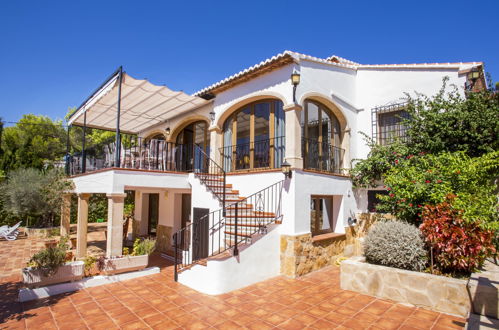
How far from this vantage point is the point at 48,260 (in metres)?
6.42

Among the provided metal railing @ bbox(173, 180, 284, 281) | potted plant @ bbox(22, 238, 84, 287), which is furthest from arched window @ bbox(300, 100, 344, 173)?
potted plant @ bbox(22, 238, 84, 287)

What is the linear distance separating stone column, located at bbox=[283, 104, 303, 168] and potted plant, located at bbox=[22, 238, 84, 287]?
626 cm

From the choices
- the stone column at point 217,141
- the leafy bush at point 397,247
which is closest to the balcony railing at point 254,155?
the stone column at point 217,141

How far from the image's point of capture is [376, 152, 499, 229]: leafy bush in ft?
20.4

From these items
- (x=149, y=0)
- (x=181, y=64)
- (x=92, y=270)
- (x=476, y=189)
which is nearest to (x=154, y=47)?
(x=181, y=64)

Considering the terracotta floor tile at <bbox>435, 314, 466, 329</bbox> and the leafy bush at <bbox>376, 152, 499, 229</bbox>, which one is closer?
the terracotta floor tile at <bbox>435, 314, 466, 329</bbox>

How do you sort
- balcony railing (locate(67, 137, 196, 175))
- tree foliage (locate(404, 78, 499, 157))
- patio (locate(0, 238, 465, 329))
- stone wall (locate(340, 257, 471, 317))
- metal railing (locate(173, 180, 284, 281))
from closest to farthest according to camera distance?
patio (locate(0, 238, 465, 329)) → stone wall (locate(340, 257, 471, 317)) → metal railing (locate(173, 180, 284, 281)) → tree foliage (locate(404, 78, 499, 157)) → balcony railing (locate(67, 137, 196, 175))

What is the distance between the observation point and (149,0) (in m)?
9.11

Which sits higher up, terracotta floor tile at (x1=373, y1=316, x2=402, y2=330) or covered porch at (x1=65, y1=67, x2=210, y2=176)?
covered porch at (x1=65, y1=67, x2=210, y2=176)

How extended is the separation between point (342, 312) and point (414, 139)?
22.0ft

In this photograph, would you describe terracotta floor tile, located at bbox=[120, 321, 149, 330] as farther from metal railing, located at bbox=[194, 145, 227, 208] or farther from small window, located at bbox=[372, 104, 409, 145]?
small window, located at bbox=[372, 104, 409, 145]

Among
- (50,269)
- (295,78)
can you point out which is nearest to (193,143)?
(295,78)

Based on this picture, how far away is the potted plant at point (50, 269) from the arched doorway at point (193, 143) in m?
6.66

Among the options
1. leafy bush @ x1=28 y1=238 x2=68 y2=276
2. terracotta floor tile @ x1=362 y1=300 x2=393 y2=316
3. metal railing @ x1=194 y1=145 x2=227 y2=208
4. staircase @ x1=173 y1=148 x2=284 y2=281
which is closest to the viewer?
terracotta floor tile @ x1=362 y1=300 x2=393 y2=316
